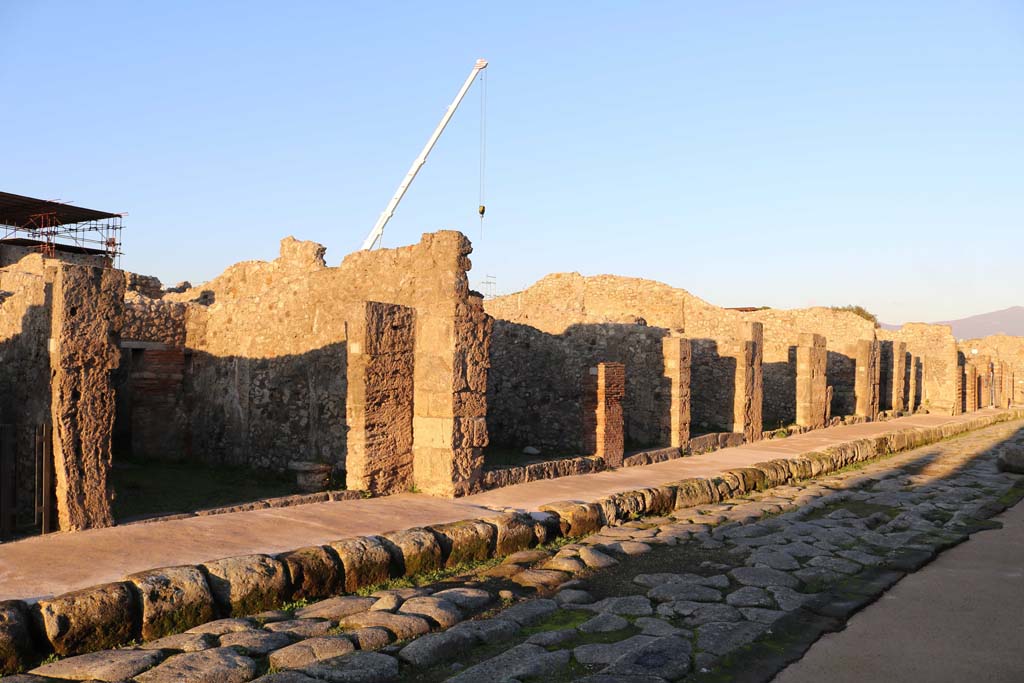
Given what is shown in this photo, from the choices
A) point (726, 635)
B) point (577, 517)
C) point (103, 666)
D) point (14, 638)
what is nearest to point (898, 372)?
point (577, 517)

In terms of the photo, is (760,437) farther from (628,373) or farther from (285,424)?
(285,424)

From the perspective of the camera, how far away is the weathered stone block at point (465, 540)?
638 cm

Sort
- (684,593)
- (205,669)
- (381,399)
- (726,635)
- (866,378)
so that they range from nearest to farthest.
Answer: (205,669) → (726,635) → (684,593) → (381,399) → (866,378)

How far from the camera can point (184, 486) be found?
33.8ft

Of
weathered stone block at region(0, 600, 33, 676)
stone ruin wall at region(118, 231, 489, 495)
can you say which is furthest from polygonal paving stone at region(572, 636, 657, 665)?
stone ruin wall at region(118, 231, 489, 495)

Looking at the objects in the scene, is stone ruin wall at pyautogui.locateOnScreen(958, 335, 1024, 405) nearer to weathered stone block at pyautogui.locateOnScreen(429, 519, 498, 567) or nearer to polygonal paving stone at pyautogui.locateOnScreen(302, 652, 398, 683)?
weathered stone block at pyautogui.locateOnScreen(429, 519, 498, 567)

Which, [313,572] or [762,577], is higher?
[313,572]

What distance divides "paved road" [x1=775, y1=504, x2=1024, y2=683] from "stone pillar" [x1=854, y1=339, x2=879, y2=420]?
57.6ft

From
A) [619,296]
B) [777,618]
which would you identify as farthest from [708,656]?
[619,296]

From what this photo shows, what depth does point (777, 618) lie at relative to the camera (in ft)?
15.7

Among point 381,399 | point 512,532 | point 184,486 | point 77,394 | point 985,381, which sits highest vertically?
point 77,394

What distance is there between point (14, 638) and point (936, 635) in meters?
4.90

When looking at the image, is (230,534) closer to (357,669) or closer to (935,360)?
(357,669)

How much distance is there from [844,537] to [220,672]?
18.6 ft
